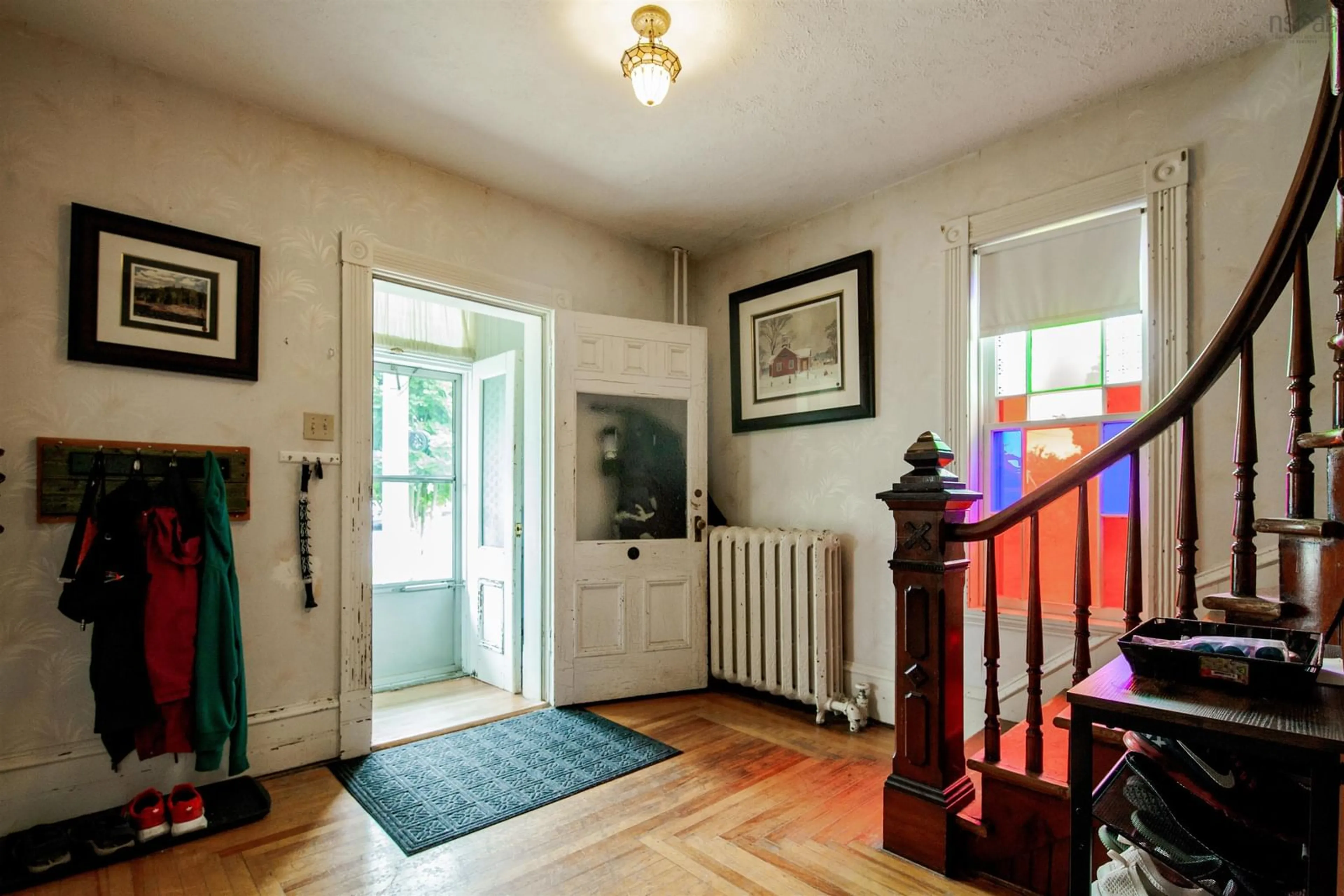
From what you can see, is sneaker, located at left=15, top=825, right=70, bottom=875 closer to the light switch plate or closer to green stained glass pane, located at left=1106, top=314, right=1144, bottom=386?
the light switch plate

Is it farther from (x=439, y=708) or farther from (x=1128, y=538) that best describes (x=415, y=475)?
(x=1128, y=538)

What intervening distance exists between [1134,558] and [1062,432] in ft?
4.13

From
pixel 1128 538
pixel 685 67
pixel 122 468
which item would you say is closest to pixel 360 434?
pixel 122 468

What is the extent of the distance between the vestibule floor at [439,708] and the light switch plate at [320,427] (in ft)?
4.51

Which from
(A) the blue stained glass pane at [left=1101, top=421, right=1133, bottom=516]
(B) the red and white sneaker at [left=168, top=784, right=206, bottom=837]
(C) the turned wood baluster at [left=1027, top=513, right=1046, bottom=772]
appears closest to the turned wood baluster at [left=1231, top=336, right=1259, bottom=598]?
(C) the turned wood baluster at [left=1027, top=513, right=1046, bottom=772]

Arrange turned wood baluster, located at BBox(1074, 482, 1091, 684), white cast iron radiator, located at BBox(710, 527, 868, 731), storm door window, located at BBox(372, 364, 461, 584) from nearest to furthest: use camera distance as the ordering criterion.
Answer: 1. turned wood baluster, located at BBox(1074, 482, 1091, 684)
2. white cast iron radiator, located at BBox(710, 527, 868, 731)
3. storm door window, located at BBox(372, 364, 461, 584)

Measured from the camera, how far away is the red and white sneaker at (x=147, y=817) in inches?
81.0

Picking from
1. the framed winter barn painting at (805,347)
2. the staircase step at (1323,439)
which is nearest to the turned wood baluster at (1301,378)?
the staircase step at (1323,439)

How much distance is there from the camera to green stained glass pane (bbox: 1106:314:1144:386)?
2549 mm

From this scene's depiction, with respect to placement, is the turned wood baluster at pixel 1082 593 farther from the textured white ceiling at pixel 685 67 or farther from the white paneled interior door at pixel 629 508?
the white paneled interior door at pixel 629 508

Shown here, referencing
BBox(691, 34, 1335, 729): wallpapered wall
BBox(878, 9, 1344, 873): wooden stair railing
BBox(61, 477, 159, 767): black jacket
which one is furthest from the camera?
BBox(691, 34, 1335, 729): wallpapered wall

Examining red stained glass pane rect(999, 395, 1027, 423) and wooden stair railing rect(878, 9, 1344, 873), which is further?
red stained glass pane rect(999, 395, 1027, 423)

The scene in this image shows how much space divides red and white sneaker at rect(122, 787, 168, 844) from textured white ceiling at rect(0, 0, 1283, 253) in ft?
8.32

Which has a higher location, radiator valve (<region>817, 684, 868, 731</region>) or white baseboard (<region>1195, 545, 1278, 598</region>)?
white baseboard (<region>1195, 545, 1278, 598</region>)
